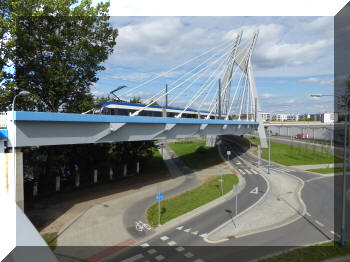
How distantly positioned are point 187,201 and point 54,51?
17.1 metres

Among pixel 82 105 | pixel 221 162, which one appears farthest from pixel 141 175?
pixel 221 162

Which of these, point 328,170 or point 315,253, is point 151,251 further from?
point 328,170

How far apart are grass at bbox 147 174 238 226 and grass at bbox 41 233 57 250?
5516 millimetres

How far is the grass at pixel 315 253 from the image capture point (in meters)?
10.2

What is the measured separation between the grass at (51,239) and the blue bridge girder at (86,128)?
17.3 feet

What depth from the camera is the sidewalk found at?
44.2 ft

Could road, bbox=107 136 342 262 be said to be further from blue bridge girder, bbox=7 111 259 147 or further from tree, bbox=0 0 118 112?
tree, bbox=0 0 118 112

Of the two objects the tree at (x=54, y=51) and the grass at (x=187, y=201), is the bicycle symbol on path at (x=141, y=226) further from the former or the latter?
the tree at (x=54, y=51)

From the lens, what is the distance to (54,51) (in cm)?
1970

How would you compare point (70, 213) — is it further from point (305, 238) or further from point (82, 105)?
point (305, 238)

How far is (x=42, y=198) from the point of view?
19.9 metres

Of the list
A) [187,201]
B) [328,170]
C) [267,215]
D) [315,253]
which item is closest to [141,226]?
[187,201]

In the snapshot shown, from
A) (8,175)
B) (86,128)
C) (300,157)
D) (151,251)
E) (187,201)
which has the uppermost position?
(86,128)

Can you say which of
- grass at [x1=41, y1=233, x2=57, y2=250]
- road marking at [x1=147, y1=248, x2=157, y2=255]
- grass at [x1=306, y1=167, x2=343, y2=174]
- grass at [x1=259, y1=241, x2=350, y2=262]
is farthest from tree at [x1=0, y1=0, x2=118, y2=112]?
grass at [x1=306, y1=167, x2=343, y2=174]
